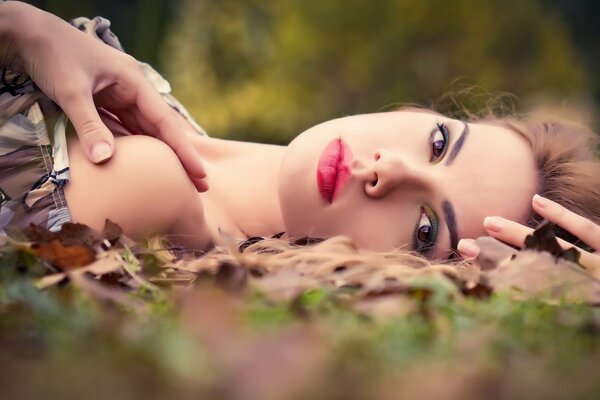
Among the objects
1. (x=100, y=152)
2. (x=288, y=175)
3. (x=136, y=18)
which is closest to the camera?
(x=100, y=152)

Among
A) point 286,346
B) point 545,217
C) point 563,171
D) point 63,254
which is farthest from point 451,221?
point 286,346

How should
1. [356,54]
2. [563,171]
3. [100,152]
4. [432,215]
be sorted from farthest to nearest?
1. [356,54]
2. [563,171]
3. [432,215]
4. [100,152]

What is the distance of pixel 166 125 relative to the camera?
6.72 feet

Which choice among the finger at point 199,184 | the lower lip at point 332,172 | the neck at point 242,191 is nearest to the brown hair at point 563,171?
the lower lip at point 332,172

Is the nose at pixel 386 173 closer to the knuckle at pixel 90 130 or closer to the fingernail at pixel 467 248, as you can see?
the fingernail at pixel 467 248

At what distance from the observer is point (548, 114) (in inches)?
108

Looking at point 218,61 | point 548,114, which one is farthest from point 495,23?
point 548,114

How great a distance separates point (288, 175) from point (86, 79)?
2.03 ft

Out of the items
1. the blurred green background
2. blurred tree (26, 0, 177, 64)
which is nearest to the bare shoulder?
blurred tree (26, 0, 177, 64)

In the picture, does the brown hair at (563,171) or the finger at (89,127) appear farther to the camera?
the brown hair at (563,171)

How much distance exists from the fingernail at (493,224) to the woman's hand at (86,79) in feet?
2.45

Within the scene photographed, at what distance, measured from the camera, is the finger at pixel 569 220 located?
6.89ft

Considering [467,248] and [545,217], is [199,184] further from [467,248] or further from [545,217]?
[545,217]

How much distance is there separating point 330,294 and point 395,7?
7369 millimetres
